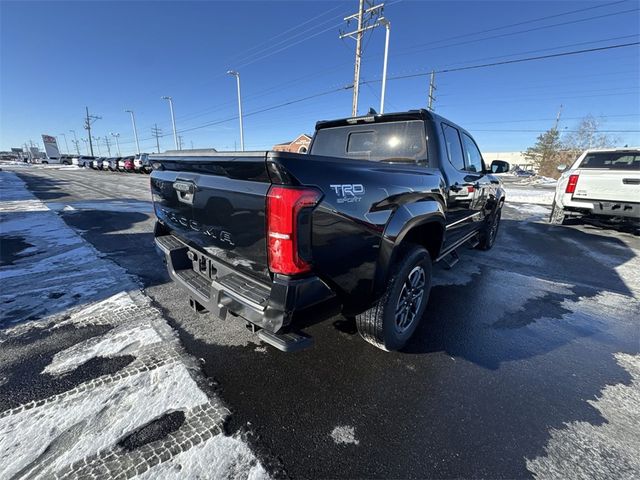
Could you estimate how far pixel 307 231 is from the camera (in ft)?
5.40

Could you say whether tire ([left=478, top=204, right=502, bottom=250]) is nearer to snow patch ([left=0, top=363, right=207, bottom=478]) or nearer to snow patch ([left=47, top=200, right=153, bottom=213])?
snow patch ([left=0, top=363, right=207, bottom=478])

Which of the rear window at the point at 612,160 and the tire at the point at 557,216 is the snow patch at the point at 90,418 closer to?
the rear window at the point at 612,160

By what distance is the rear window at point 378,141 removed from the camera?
3100 millimetres

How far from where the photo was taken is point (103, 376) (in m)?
2.20

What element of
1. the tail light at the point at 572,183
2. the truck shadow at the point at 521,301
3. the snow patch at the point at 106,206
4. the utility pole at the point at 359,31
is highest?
the utility pole at the point at 359,31

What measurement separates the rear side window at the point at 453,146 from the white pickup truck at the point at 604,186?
5.27 m

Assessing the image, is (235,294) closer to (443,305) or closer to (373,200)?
(373,200)

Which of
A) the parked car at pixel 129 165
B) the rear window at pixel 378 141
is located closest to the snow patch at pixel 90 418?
the rear window at pixel 378 141

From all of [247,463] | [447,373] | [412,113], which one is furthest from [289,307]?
[412,113]

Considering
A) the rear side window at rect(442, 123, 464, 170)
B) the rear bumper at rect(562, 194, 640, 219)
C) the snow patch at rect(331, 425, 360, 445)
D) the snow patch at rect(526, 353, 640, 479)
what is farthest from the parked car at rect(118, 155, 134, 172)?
the snow patch at rect(526, 353, 640, 479)

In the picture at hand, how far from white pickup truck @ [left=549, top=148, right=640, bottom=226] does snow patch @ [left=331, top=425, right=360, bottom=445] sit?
8113 millimetres

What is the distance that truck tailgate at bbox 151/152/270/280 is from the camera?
172 cm

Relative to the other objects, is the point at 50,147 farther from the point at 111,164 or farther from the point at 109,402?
the point at 109,402

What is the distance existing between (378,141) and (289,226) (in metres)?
2.21
